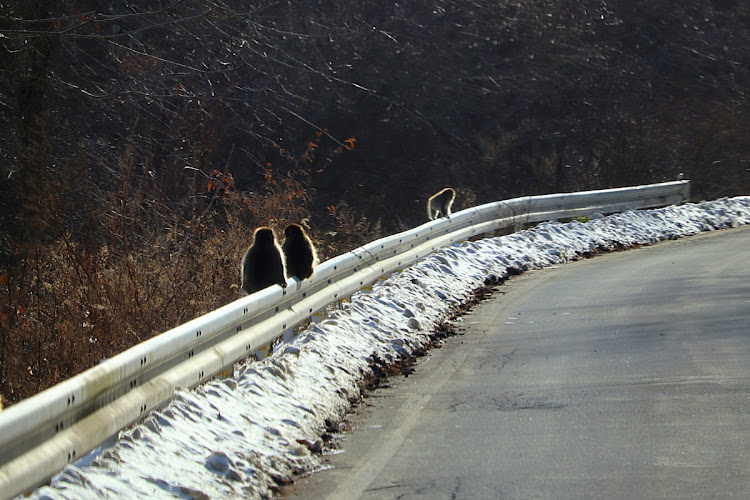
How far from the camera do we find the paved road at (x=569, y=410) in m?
5.76

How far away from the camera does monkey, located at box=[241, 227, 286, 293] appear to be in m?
10.4

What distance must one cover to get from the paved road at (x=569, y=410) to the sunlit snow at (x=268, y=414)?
284 mm

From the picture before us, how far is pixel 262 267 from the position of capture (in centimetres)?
1046

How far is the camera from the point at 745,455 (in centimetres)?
609

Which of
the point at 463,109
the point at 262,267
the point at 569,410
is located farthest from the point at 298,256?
the point at 463,109

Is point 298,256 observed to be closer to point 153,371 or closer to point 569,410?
point 569,410

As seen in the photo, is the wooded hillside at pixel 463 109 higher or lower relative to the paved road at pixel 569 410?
Result: higher

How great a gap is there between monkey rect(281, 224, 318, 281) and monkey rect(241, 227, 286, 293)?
264 mm

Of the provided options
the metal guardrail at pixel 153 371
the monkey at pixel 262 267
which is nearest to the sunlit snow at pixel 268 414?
the metal guardrail at pixel 153 371

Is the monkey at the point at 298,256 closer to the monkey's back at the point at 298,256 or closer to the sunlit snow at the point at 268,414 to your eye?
the monkey's back at the point at 298,256

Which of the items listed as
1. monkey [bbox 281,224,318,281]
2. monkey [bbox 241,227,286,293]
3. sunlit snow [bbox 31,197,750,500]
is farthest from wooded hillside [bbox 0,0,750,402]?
sunlit snow [bbox 31,197,750,500]

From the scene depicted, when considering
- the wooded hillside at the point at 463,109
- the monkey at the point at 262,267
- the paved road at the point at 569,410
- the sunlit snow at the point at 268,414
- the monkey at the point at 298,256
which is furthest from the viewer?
the wooded hillside at the point at 463,109

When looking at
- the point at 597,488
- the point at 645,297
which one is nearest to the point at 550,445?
the point at 597,488

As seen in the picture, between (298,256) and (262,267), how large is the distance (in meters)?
0.58
